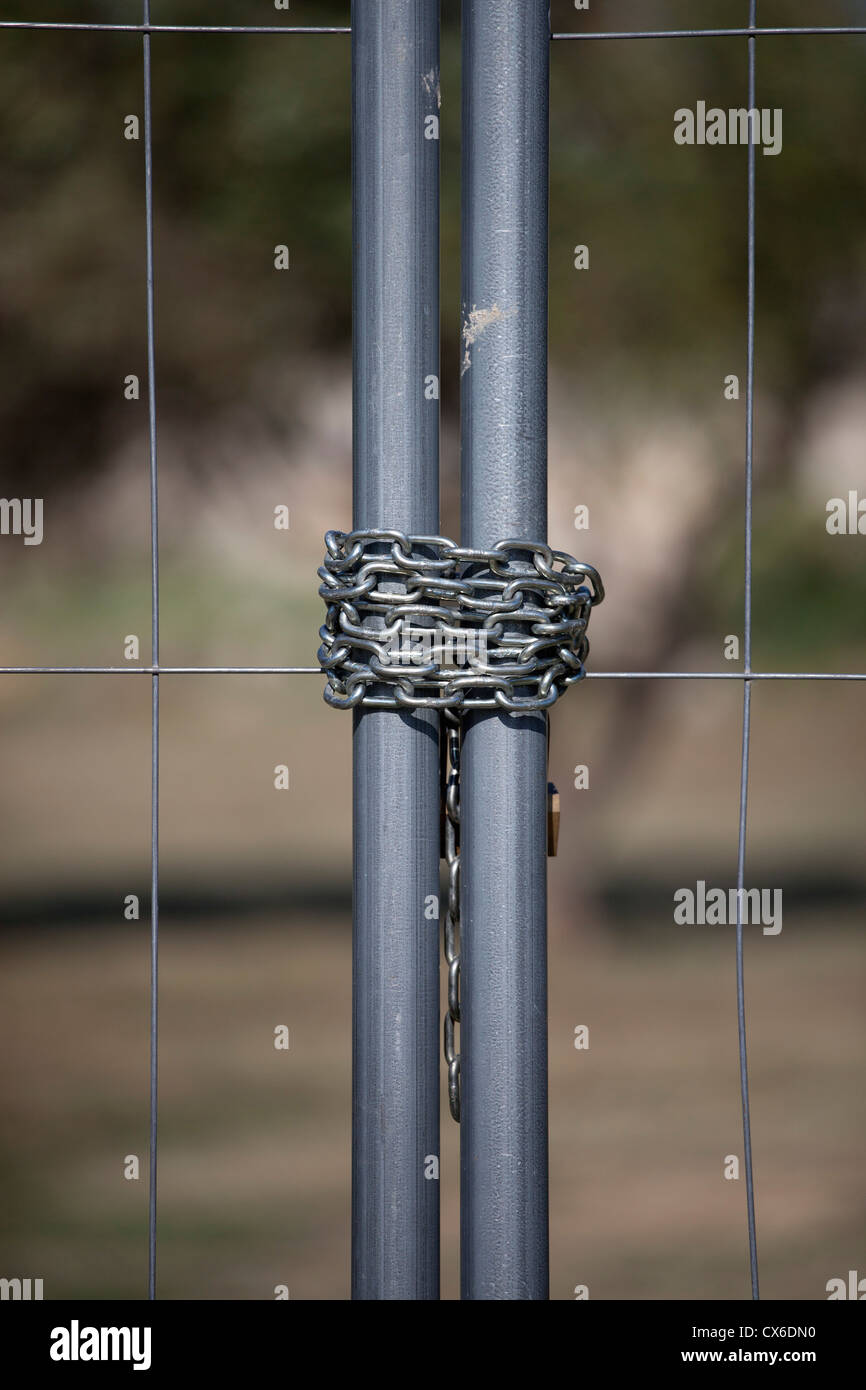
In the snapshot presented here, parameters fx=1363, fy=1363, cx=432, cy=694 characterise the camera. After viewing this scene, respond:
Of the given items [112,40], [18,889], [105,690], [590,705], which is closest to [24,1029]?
[18,889]

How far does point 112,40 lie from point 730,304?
2473mm

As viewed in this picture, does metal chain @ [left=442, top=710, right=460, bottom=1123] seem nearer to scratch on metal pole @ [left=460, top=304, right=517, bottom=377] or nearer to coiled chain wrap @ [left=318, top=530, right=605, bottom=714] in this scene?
coiled chain wrap @ [left=318, top=530, right=605, bottom=714]

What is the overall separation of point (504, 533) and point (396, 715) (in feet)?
0.29

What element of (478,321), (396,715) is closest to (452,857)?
(396,715)

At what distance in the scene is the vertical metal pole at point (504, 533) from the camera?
563 millimetres

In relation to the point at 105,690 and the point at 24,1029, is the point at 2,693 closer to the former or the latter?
the point at 105,690

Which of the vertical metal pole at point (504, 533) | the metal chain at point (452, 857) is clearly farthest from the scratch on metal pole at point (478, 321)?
the metal chain at point (452, 857)

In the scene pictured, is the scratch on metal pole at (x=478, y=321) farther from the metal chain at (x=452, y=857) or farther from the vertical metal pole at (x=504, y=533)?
the metal chain at (x=452, y=857)

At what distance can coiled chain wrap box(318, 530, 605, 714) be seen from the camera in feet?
1.80

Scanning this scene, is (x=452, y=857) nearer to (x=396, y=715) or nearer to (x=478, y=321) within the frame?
(x=396, y=715)

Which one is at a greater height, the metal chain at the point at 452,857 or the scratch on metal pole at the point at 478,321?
the scratch on metal pole at the point at 478,321

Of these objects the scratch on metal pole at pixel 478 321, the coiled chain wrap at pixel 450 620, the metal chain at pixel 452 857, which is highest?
the scratch on metal pole at pixel 478 321

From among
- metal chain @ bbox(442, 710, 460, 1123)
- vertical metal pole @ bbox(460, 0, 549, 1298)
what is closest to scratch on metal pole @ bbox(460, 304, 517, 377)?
vertical metal pole @ bbox(460, 0, 549, 1298)

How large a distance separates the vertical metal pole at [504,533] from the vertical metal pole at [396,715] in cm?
2
